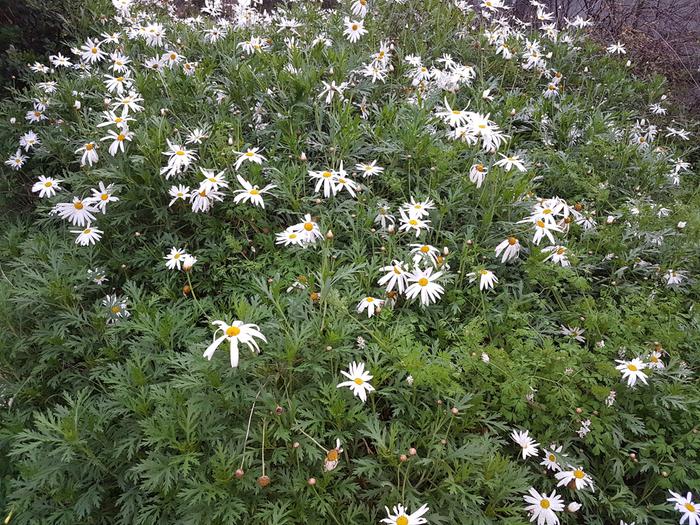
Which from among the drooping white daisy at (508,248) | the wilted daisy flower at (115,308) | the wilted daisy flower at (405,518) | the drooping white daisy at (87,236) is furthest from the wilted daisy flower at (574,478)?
the drooping white daisy at (87,236)

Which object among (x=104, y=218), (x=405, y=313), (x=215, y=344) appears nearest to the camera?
(x=215, y=344)

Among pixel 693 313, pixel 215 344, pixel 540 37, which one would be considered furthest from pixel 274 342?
pixel 540 37

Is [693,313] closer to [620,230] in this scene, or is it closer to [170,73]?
[620,230]

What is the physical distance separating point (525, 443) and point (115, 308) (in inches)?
64.5

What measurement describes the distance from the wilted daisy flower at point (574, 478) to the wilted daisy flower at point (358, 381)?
28.2 inches

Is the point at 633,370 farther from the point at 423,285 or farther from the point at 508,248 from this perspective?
the point at 423,285

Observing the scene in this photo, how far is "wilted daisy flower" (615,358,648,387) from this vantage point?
→ 1.84m

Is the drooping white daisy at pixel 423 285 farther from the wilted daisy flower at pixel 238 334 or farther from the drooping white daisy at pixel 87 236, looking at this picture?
the drooping white daisy at pixel 87 236

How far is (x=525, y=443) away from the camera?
5.85ft

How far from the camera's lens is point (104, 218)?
2.45m

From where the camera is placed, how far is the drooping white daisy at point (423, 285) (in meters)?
1.93

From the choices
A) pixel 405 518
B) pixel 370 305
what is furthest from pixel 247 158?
pixel 405 518

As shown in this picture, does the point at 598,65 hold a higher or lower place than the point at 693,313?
higher

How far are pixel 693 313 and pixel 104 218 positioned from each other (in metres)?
2.69
